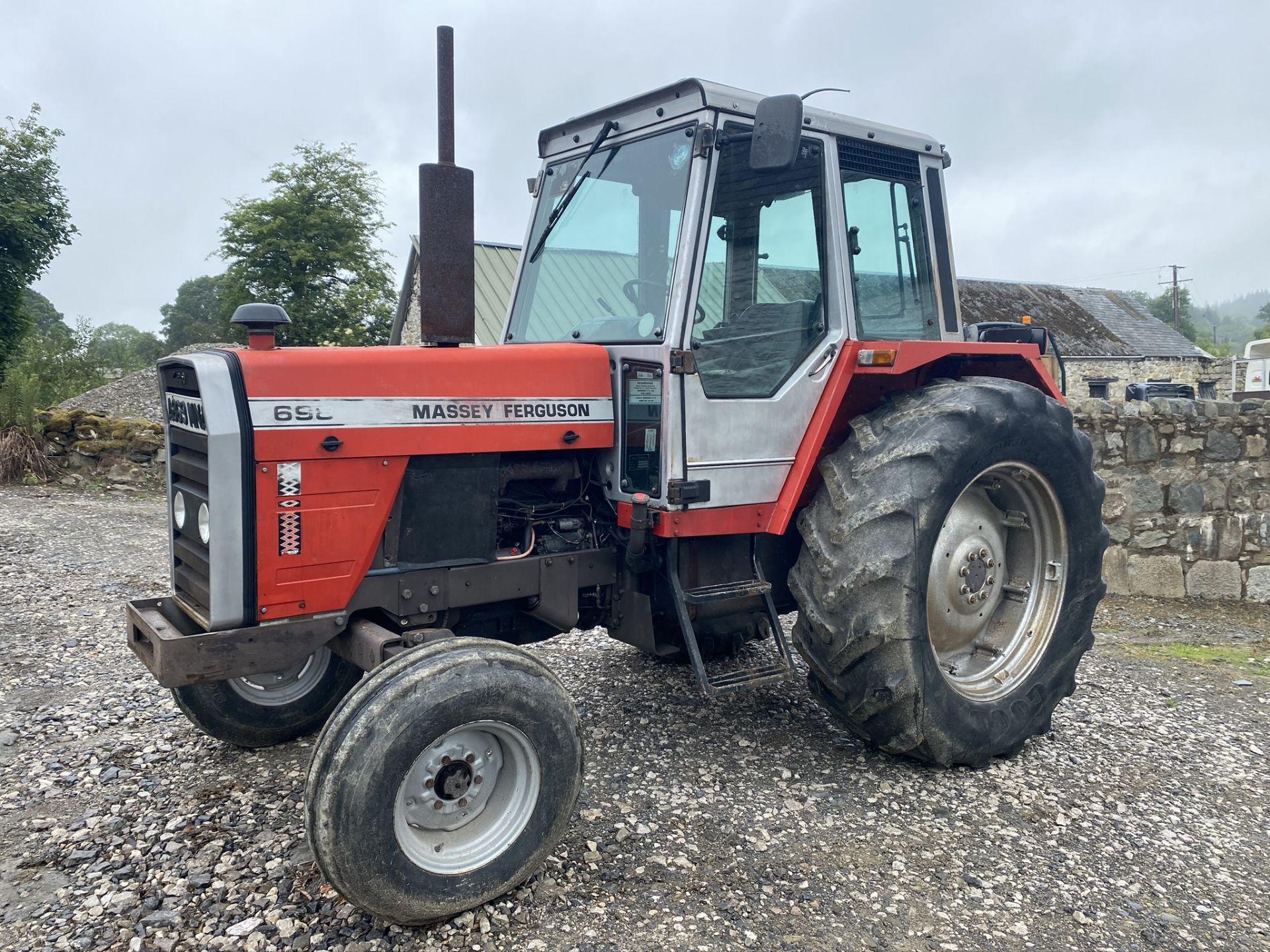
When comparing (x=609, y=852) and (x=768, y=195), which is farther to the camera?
(x=768, y=195)

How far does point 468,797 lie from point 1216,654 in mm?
5276

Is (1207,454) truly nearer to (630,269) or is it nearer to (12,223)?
(630,269)

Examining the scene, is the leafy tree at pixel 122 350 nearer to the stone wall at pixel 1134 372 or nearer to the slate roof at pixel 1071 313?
the slate roof at pixel 1071 313

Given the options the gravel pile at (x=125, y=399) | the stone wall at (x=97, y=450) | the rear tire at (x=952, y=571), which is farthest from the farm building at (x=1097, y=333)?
the rear tire at (x=952, y=571)

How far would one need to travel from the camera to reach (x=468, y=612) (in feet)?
11.5

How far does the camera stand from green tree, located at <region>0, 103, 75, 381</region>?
1619 centimetres

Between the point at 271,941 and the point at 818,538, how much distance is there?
227cm

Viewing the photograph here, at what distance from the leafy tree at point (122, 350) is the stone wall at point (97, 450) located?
5.13m

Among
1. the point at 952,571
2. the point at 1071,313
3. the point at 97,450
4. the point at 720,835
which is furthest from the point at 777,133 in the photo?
the point at 1071,313

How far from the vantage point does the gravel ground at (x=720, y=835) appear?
8.82 ft

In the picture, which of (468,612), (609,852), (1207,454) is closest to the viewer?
(609,852)

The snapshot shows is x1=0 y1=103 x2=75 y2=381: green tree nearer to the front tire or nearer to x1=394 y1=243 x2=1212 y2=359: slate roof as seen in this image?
x1=394 y1=243 x2=1212 y2=359: slate roof

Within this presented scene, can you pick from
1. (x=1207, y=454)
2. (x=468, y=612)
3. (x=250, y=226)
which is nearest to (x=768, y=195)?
(x=468, y=612)

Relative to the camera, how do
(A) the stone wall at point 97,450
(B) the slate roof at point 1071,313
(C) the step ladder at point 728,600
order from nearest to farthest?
(C) the step ladder at point 728,600 → (A) the stone wall at point 97,450 → (B) the slate roof at point 1071,313
